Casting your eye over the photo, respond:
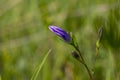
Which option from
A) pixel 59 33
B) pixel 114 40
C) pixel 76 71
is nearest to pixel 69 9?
pixel 76 71

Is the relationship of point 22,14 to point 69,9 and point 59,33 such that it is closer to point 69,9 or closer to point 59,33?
point 69,9

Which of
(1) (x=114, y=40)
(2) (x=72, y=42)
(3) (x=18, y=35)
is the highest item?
(2) (x=72, y=42)

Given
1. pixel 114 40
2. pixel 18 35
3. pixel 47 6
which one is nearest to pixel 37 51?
pixel 18 35

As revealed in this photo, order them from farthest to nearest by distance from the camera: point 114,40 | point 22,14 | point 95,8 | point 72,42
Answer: point 22,14 → point 95,8 → point 114,40 → point 72,42

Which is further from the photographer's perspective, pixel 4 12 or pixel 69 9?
pixel 4 12

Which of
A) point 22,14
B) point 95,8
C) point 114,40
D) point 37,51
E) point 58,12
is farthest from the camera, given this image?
point 22,14

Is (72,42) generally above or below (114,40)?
above
